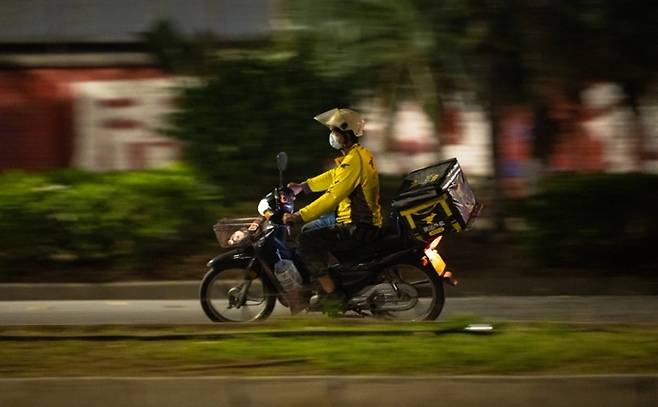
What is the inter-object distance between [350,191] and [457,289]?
11.1ft

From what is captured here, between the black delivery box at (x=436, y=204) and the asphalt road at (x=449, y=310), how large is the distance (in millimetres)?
1208

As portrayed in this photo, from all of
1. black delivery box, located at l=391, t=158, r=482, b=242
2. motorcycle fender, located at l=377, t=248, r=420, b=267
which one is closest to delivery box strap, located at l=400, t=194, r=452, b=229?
black delivery box, located at l=391, t=158, r=482, b=242

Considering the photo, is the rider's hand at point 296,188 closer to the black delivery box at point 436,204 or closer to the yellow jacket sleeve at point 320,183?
the yellow jacket sleeve at point 320,183

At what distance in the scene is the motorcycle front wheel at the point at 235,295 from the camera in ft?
32.5

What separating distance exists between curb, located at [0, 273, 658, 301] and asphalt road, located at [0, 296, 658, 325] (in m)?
0.15

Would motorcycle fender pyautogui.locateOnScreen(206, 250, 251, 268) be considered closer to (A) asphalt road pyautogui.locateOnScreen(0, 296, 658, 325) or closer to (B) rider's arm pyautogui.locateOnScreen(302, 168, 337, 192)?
(A) asphalt road pyautogui.locateOnScreen(0, 296, 658, 325)

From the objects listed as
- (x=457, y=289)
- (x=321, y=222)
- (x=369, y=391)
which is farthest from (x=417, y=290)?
(x=369, y=391)

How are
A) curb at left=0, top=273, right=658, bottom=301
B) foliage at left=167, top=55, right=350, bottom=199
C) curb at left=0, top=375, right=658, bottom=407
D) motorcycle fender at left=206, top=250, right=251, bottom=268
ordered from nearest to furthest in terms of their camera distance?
curb at left=0, top=375, right=658, bottom=407 → motorcycle fender at left=206, top=250, right=251, bottom=268 → curb at left=0, top=273, right=658, bottom=301 → foliage at left=167, top=55, right=350, bottom=199

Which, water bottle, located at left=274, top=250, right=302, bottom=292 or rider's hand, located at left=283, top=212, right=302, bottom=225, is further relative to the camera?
water bottle, located at left=274, top=250, right=302, bottom=292

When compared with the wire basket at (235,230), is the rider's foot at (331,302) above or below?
below

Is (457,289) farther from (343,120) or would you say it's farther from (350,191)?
(343,120)

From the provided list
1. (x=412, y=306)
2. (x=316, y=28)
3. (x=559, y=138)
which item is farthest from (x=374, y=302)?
(x=559, y=138)

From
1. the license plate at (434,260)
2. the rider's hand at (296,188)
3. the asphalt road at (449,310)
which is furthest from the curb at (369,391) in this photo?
the asphalt road at (449,310)

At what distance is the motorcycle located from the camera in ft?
31.3
